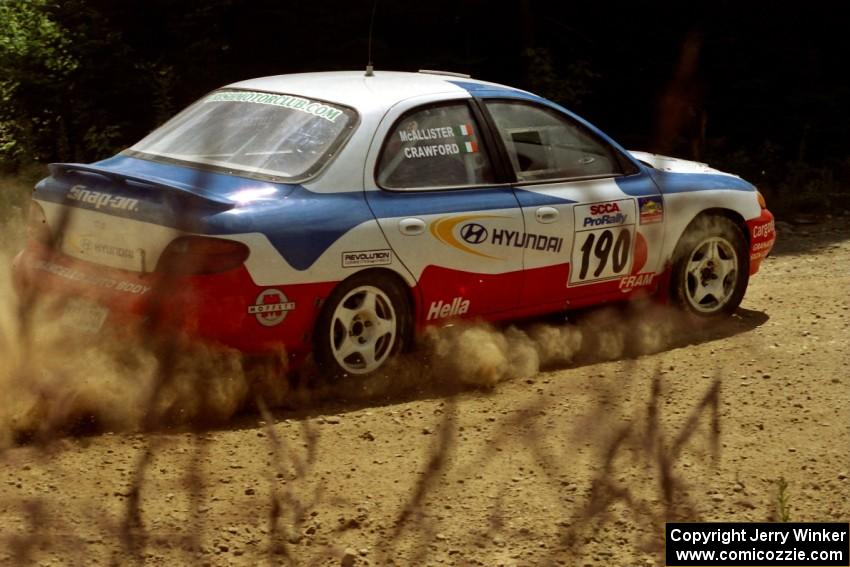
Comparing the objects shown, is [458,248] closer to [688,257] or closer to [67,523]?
[688,257]

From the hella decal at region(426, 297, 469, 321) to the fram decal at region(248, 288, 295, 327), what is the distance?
2.88ft

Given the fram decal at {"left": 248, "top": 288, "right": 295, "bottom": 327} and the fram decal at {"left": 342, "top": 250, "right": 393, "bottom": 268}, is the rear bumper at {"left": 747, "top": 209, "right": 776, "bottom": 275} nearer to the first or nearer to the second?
the fram decal at {"left": 342, "top": 250, "right": 393, "bottom": 268}

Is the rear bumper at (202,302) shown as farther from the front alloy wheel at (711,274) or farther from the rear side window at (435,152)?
the front alloy wheel at (711,274)

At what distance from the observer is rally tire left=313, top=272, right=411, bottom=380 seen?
6.10 metres

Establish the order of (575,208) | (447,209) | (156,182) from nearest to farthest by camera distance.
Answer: (156,182) < (447,209) < (575,208)

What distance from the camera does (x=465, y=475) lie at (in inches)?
207

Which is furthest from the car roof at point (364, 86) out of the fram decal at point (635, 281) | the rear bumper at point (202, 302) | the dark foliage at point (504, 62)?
the dark foliage at point (504, 62)

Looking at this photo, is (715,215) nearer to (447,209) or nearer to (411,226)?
(447,209)

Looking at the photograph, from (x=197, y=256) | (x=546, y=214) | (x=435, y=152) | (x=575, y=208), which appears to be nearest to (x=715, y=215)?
(x=575, y=208)

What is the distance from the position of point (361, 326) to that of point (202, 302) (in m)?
0.91

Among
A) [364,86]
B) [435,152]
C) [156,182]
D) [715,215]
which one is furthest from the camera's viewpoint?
[715,215]

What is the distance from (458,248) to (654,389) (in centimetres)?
120

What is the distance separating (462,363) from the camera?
6586 mm

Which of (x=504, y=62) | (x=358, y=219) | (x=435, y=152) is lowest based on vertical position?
(x=358, y=219)
